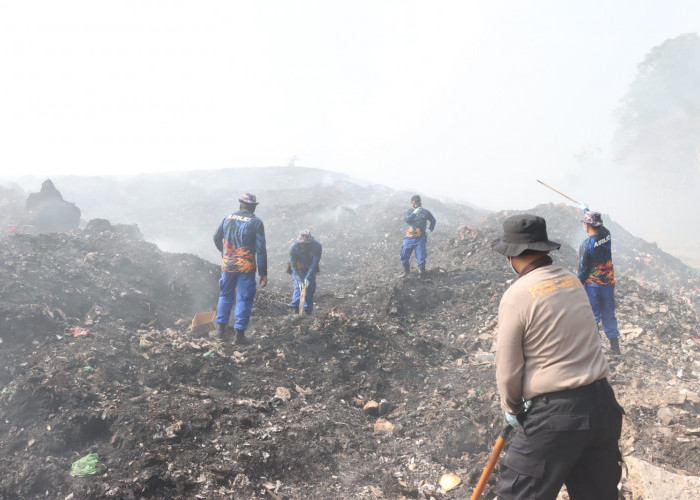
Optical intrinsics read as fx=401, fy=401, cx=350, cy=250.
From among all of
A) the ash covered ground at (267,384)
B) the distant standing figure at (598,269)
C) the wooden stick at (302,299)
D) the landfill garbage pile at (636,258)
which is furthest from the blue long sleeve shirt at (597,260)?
the landfill garbage pile at (636,258)

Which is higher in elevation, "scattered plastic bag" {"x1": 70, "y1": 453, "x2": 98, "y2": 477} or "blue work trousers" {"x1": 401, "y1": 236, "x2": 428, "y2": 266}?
"blue work trousers" {"x1": 401, "y1": 236, "x2": 428, "y2": 266}

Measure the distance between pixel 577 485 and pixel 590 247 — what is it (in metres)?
4.07

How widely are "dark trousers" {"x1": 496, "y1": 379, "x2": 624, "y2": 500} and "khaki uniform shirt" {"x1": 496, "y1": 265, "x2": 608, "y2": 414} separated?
0.07m

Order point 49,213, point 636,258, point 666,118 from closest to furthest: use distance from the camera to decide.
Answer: point 49,213 < point 636,258 < point 666,118

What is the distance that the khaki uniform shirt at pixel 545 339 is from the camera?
73.2 inches

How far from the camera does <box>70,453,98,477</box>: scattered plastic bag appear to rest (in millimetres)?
→ 3293

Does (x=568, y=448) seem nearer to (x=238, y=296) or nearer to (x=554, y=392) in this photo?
(x=554, y=392)

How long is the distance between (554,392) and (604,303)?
432 cm

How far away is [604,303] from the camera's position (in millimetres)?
5406

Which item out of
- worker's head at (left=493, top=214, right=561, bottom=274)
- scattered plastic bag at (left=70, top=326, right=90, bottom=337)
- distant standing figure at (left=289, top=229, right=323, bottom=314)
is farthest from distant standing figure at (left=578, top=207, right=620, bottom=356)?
scattered plastic bag at (left=70, top=326, right=90, bottom=337)

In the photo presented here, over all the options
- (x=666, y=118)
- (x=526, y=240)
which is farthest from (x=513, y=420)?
(x=666, y=118)

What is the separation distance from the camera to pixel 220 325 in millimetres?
6086

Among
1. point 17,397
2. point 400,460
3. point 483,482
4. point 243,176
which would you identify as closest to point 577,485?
point 483,482

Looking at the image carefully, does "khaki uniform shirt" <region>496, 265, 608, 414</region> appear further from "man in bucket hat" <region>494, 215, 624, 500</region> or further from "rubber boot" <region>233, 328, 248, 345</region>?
"rubber boot" <region>233, 328, 248, 345</region>
